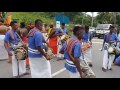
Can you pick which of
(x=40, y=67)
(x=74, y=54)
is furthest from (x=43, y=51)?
(x=74, y=54)

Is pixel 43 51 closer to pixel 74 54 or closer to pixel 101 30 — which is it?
pixel 74 54

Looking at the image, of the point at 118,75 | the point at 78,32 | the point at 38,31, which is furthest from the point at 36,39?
the point at 118,75

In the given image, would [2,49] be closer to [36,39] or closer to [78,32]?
[36,39]

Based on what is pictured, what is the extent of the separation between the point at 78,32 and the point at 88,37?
17.2 ft

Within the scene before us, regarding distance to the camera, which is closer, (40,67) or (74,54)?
(74,54)

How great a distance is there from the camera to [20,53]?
28.5 ft

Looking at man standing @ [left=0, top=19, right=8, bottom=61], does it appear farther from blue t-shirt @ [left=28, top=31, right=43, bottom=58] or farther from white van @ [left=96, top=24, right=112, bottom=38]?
white van @ [left=96, top=24, right=112, bottom=38]

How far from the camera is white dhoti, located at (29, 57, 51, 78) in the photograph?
293 inches

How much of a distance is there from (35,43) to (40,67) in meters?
0.62

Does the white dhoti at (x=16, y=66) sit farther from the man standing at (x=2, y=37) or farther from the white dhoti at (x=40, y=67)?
the man standing at (x=2, y=37)

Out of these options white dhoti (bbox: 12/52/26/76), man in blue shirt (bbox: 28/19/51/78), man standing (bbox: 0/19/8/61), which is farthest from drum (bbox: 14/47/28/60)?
man standing (bbox: 0/19/8/61)

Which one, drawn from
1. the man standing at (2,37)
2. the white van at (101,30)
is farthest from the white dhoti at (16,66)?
the white van at (101,30)

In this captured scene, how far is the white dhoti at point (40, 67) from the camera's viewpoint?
7441 millimetres
